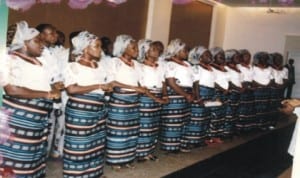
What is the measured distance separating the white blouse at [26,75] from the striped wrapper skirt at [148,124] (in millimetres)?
1295

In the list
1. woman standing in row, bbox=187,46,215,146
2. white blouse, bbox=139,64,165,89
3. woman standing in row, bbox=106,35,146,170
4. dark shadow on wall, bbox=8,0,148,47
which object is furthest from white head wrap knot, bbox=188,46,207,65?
dark shadow on wall, bbox=8,0,148,47

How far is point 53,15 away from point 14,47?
8.80ft

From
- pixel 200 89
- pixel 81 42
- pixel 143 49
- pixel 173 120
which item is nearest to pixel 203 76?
pixel 200 89

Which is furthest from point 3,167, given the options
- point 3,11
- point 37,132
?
point 3,11

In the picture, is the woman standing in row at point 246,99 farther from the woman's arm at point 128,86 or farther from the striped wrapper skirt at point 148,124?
the woman's arm at point 128,86

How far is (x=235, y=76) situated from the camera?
5402 millimetres

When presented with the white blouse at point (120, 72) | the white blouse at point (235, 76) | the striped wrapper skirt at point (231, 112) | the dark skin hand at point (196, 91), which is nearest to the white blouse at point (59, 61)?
the white blouse at point (120, 72)

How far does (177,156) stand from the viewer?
176 inches

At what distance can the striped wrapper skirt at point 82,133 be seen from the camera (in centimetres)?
302

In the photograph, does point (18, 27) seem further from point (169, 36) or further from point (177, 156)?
point (169, 36)

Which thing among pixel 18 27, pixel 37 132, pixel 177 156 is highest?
pixel 18 27

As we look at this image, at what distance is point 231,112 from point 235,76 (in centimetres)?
52

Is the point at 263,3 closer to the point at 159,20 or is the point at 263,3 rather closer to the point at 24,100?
the point at 159,20

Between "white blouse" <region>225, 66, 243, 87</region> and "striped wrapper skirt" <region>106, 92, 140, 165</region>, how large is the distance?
1.99 metres
